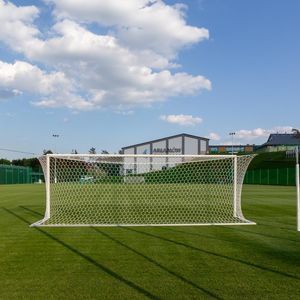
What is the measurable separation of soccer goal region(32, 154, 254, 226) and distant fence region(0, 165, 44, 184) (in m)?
45.7

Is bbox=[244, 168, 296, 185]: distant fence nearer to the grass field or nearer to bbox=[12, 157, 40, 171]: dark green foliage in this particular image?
the grass field

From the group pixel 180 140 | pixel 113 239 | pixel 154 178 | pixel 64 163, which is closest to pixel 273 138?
pixel 180 140

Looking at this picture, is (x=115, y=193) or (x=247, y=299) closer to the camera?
(x=247, y=299)

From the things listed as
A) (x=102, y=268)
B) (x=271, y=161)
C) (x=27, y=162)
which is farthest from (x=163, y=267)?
(x=27, y=162)

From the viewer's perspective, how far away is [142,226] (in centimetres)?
1116

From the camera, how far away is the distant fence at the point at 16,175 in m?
66.1

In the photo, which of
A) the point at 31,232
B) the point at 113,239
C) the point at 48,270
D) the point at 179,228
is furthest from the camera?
the point at 179,228

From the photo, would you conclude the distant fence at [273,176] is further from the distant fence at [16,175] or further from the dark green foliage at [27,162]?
the dark green foliage at [27,162]

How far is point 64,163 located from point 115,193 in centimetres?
728

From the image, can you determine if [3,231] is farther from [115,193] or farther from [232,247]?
[115,193]

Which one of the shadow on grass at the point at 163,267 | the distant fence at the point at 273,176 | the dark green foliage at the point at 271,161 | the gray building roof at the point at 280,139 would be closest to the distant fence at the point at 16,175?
the distant fence at the point at 273,176

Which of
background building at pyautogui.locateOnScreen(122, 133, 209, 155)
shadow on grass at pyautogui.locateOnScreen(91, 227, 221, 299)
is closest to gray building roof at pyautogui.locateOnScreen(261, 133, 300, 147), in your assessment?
background building at pyautogui.locateOnScreen(122, 133, 209, 155)

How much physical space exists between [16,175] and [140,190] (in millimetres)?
51631

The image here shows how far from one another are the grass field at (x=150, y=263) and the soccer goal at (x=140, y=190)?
2.06 metres
